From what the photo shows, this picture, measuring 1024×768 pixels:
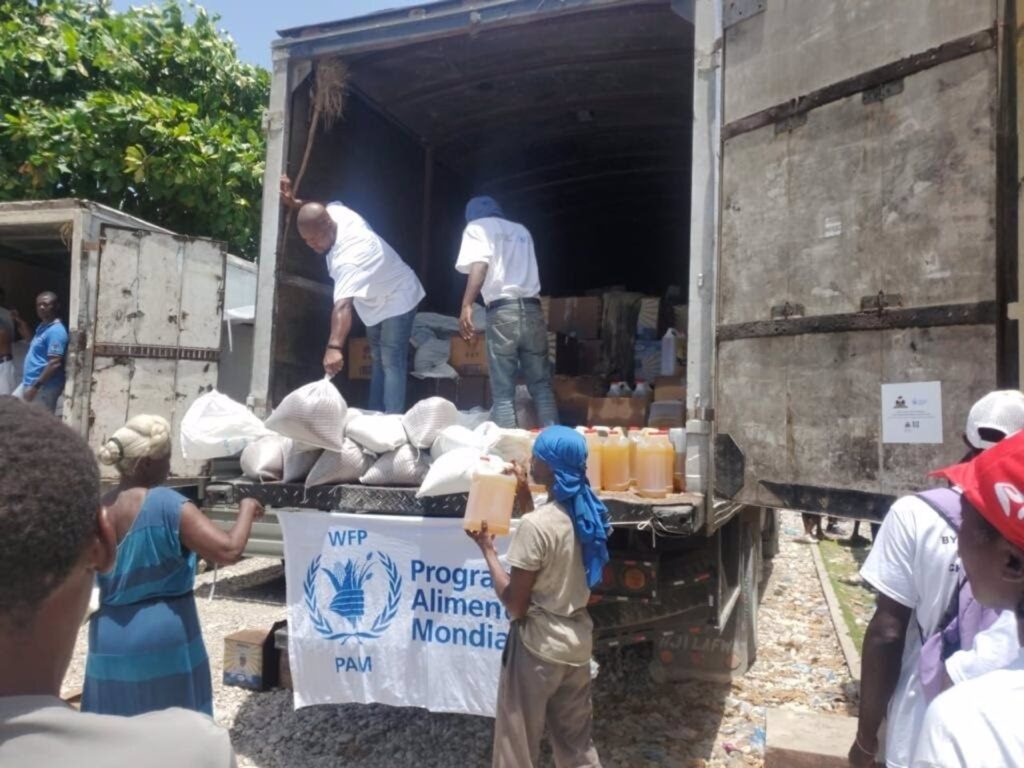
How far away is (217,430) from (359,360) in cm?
136

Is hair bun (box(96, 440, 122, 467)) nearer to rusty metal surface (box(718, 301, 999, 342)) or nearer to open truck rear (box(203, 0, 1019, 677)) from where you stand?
open truck rear (box(203, 0, 1019, 677))

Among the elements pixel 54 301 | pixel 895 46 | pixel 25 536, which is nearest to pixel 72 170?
pixel 54 301

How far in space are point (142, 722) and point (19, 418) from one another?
13.8 inches

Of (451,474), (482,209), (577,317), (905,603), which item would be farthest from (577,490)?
(577,317)

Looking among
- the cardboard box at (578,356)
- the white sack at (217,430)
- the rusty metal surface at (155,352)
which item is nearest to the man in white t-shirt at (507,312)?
the cardboard box at (578,356)

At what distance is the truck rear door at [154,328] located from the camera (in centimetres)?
599

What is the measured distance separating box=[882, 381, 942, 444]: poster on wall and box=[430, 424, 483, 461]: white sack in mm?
1522

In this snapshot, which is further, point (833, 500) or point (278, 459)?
point (278, 459)

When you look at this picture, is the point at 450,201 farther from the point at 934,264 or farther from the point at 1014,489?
the point at 1014,489

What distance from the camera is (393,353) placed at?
429 cm

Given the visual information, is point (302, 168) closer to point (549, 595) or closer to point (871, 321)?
point (549, 595)

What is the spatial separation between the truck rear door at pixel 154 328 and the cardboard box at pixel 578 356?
3.24 meters

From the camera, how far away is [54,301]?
6.30 meters

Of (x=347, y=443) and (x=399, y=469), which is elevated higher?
(x=347, y=443)
